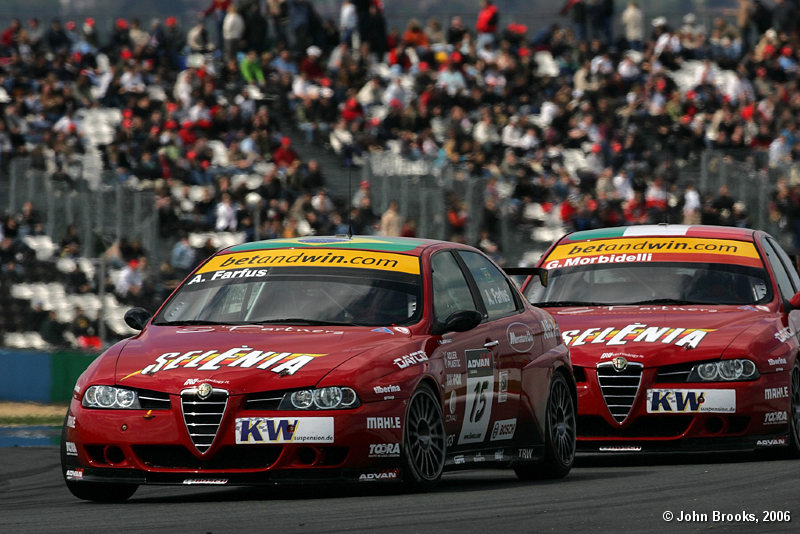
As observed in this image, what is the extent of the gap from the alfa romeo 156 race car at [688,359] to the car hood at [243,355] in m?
2.44

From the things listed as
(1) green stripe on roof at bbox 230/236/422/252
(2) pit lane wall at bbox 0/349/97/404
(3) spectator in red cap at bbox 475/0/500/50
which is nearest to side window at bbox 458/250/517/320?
(1) green stripe on roof at bbox 230/236/422/252

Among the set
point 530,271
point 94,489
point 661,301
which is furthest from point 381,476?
point 661,301

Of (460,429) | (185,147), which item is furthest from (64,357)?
(460,429)

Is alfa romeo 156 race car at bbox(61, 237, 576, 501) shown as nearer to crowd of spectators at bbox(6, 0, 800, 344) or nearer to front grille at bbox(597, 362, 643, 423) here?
front grille at bbox(597, 362, 643, 423)

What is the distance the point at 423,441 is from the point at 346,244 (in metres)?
1.56

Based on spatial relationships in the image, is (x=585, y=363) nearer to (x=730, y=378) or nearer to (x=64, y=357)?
(x=730, y=378)

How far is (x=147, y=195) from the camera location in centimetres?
Answer: 1873

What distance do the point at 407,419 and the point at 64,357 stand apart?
32.0 feet

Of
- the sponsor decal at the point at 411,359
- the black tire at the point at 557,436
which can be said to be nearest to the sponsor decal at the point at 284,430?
the sponsor decal at the point at 411,359

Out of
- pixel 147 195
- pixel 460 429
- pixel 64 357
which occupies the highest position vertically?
pixel 460 429

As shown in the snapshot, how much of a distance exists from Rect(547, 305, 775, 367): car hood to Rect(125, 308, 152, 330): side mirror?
2.93 metres

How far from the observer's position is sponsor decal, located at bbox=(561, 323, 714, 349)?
10.1 m

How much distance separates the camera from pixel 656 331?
10.2m

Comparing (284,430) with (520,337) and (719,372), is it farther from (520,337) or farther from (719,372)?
(719,372)
